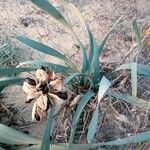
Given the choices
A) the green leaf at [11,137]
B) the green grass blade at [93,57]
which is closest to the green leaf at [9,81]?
the green leaf at [11,137]

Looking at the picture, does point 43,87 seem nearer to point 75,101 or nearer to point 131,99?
point 75,101

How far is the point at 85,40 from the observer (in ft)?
7.15

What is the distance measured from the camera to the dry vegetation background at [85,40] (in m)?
1.77

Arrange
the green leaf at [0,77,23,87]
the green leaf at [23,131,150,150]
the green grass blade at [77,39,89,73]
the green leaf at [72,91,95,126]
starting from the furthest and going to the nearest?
the green grass blade at [77,39,89,73]
the green leaf at [0,77,23,87]
the green leaf at [72,91,95,126]
the green leaf at [23,131,150,150]

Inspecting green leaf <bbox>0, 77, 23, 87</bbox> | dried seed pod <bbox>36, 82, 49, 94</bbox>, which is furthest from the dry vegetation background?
dried seed pod <bbox>36, 82, 49, 94</bbox>

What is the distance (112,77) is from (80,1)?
65 cm

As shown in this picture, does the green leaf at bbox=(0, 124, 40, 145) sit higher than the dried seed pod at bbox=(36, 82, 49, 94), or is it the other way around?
the dried seed pod at bbox=(36, 82, 49, 94)

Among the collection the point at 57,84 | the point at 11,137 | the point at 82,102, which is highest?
the point at 57,84

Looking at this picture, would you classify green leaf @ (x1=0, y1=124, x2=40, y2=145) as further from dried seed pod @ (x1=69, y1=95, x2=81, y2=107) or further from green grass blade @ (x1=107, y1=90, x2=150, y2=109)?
green grass blade @ (x1=107, y1=90, x2=150, y2=109)

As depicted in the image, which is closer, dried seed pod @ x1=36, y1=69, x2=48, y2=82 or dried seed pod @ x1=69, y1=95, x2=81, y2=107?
dried seed pod @ x1=36, y1=69, x2=48, y2=82

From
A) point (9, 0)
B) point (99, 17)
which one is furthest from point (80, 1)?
point (9, 0)

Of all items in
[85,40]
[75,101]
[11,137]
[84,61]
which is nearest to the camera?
[11,137]

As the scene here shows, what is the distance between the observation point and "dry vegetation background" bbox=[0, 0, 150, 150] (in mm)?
1773

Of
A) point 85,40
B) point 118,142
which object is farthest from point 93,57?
point 118,142
